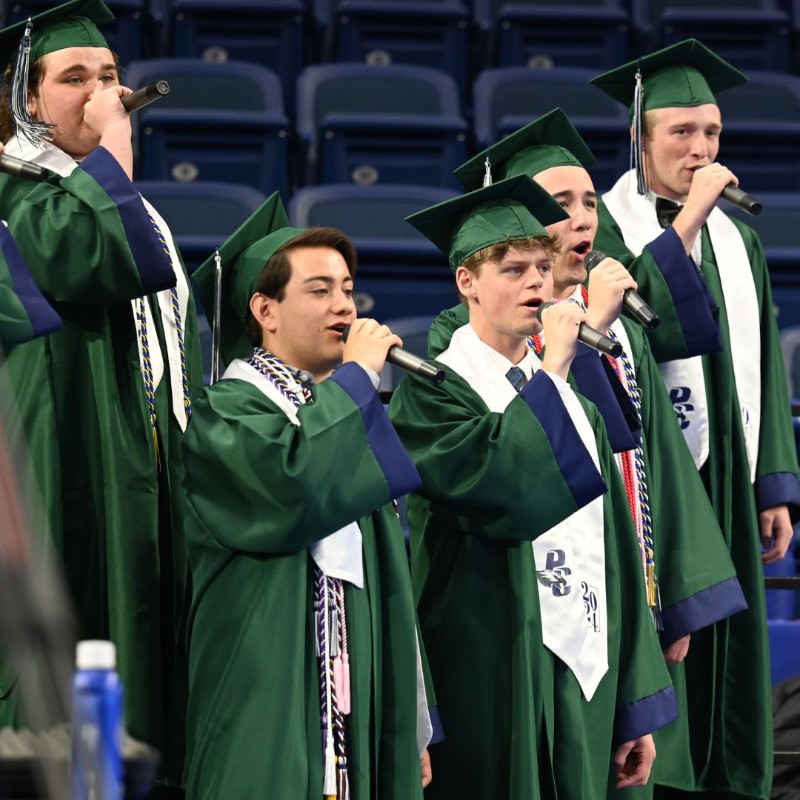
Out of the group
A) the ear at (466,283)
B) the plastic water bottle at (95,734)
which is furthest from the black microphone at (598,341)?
the plastic water bottle at (95,734)

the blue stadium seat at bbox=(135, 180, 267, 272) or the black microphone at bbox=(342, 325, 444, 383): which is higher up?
the blue stadium seat at bbox=(135, 180, 267, 272)

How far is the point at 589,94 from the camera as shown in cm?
589

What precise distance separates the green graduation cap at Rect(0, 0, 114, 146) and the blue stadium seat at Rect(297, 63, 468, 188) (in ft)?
8.05

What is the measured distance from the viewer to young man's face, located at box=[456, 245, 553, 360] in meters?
2.96

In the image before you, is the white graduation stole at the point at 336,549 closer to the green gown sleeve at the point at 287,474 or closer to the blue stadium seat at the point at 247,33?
the green gown sleeve at the point at 287,474

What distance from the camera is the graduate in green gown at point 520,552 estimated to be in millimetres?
2766

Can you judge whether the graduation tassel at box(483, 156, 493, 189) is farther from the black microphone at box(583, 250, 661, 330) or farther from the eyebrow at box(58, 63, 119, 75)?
the eyebrow at box(58, 63, 119, 75)

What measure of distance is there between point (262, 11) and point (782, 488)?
326cm

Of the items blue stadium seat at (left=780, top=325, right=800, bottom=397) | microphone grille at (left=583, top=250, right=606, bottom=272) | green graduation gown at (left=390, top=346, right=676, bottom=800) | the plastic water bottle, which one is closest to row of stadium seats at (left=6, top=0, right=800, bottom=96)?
blue stadium seat at (left=780, top=325, right=800, bottom=397)

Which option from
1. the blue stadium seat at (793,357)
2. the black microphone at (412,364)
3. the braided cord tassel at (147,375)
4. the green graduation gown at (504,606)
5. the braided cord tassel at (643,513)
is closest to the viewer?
the black microphone at (412,364)

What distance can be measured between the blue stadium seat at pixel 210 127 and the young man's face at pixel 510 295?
8.58 feet

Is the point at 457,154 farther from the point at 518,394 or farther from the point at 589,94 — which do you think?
the point at 518,394

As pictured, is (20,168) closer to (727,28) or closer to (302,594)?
(302,594)

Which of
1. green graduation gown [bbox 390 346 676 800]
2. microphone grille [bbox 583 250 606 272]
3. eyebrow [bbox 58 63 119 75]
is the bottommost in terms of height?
green graduation gown [bbox 390 346 676 800]
